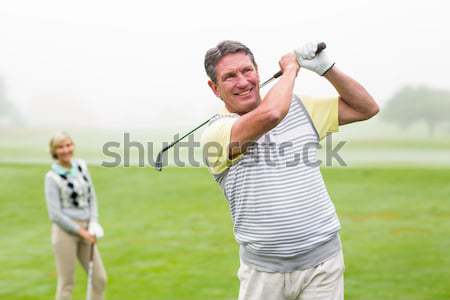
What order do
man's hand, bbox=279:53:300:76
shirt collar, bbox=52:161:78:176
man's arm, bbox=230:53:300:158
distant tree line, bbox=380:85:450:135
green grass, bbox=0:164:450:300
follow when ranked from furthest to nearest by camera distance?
distant tree line, bbox=380:85:450:135 < green grass, bbox=0:164:450:300 < shirt collar, bbox=52:161:78:176 < man's hand, bbox=279:53:300:76 < man's arm, bbox=230:53:300:158

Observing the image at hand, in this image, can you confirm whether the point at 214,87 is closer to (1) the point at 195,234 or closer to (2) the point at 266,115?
(2) the point at 266,115

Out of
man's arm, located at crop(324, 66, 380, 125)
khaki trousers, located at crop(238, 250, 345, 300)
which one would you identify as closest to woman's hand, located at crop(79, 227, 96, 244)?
khaki trousers, located at crop(238, 250, 345, 300)

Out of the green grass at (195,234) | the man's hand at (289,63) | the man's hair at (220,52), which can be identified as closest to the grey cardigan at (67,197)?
the green grass at (195,234)

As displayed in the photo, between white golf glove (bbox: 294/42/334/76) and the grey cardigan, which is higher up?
white golf glove (bbox: 294/42/334/76)

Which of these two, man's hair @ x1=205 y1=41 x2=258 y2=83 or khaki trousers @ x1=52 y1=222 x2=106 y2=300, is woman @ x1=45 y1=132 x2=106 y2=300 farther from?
man's hair @ x1=205 y1=41 x2=258 y2=83

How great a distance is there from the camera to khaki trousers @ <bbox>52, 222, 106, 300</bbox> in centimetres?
581

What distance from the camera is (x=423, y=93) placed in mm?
21344

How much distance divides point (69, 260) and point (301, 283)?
3133mm

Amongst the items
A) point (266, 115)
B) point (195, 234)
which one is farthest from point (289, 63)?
point (195, 234)

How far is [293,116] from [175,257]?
22.1 ft

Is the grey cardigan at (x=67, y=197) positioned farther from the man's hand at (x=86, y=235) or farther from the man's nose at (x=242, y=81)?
the man's nose at (x=242, y=81)

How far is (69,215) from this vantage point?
5.80 m

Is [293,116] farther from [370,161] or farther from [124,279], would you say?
[370,161]

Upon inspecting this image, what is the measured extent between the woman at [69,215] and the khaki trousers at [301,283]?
2.80 metres
